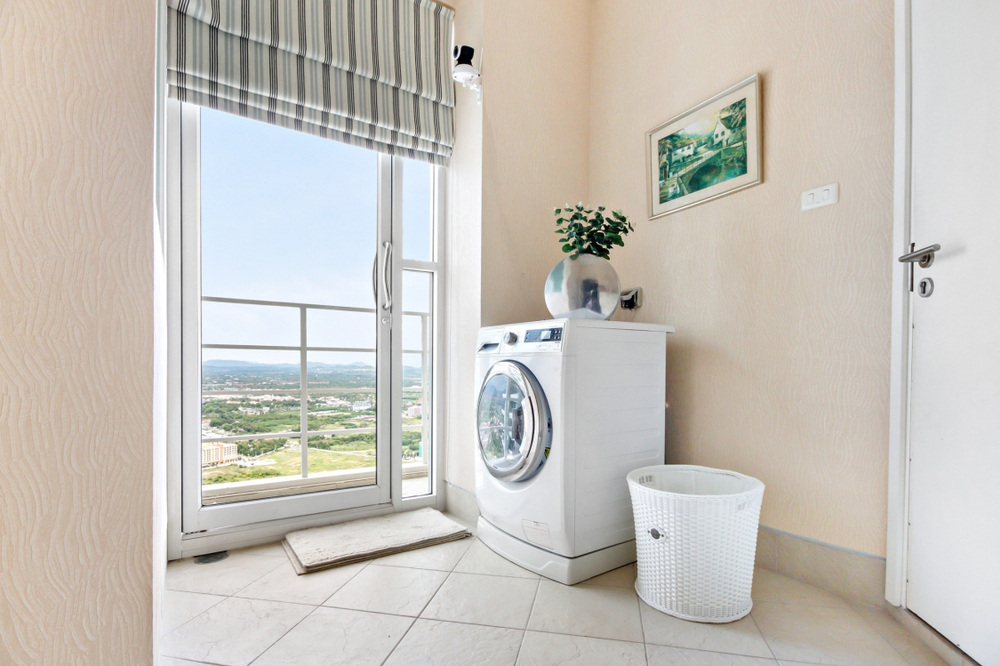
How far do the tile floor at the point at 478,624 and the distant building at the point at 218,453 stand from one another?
39 cm

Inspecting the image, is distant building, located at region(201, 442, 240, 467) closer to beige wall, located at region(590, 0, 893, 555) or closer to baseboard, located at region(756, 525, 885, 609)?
beige wall, located at region(590, 0, 893, 555)

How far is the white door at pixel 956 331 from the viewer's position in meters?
1.05

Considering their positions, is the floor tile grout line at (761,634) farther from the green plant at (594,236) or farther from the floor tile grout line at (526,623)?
the green plant at (594,236)

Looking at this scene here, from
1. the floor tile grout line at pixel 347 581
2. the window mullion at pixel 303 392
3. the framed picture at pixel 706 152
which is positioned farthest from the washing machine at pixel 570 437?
the window mullion at pixel 303 392

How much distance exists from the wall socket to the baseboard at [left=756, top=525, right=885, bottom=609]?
1119 mm

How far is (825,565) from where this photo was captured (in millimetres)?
1561

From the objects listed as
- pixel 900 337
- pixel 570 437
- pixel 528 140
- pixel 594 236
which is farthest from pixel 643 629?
pixel 528 140

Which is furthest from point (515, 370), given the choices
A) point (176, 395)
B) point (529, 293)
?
point (176, 395)

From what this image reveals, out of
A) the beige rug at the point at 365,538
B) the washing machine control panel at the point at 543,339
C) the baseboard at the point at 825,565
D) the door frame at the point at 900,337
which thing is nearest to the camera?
the door frame at the point at 900,337

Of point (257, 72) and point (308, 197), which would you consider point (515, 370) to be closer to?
point (308, 197)

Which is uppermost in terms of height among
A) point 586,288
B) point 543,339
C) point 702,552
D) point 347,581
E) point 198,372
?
point 586,288

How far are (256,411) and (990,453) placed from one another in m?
2.38

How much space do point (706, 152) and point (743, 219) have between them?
0.35m

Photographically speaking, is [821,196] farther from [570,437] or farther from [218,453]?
[218,453]
